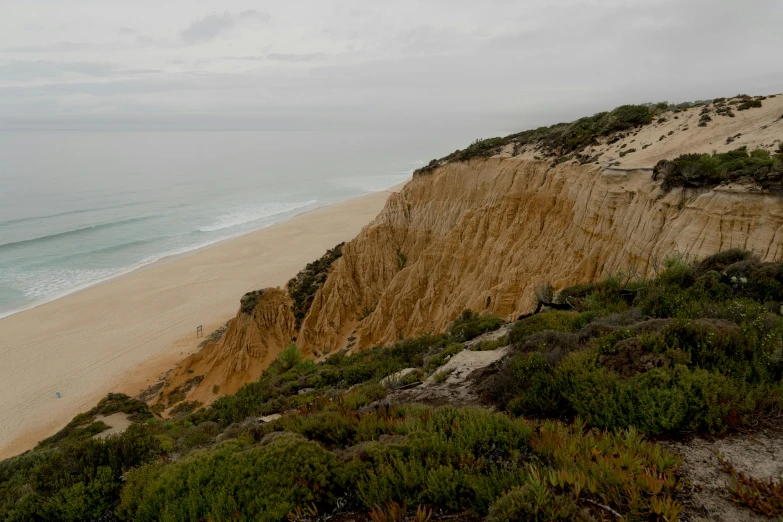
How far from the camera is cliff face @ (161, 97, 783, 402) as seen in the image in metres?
12.1

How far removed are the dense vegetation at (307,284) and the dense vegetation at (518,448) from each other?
1742 centimetres

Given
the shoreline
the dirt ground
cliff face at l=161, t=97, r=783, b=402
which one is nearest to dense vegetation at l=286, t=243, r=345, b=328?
cliff face at l=161, t=97, r=783, b=402

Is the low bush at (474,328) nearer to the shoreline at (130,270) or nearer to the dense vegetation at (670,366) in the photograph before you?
the dense vegetation at (670,366)

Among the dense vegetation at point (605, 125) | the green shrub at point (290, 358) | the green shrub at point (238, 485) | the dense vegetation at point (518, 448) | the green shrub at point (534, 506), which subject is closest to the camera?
the green shrub at point (534, 506)

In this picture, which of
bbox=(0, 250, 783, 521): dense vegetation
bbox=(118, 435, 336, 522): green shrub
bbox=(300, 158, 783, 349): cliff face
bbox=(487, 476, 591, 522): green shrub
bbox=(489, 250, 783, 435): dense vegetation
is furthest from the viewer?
bbox=(300, 158, 783, 349): cliff face

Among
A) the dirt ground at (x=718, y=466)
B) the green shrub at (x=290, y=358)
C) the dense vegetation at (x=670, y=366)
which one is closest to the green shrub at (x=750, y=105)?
the dense vegetation at (x=670, y=366)

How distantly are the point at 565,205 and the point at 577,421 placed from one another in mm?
14026

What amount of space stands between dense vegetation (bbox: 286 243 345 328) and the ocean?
2619cm

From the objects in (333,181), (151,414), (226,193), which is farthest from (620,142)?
(333,181)

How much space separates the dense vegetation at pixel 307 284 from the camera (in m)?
25.8

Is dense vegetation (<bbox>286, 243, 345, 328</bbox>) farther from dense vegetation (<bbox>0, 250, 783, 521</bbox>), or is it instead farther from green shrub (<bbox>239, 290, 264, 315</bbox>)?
dense vegetation (<bbox>0, 250, 783, 521</bbox>)

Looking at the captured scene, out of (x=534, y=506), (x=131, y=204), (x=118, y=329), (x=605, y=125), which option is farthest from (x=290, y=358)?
(x=131, y=204)

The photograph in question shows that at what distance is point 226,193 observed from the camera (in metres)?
81.8

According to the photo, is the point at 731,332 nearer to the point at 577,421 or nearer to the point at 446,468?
the point at 577,421
